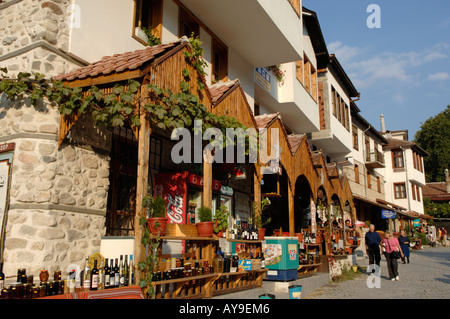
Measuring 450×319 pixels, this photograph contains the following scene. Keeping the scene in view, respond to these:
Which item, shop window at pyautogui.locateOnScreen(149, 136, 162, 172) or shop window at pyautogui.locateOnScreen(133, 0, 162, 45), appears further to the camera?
shop window at pyautogui.locateOnScreen(149, 136, 162, 172)

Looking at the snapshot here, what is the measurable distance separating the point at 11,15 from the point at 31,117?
2.35 m

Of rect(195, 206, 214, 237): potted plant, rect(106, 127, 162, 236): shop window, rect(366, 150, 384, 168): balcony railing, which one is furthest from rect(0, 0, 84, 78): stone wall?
rect(366, 150, 384, 168): balcony railing

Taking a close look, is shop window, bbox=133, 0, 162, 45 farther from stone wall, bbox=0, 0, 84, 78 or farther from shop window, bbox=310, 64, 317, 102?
shop window, bbox=310, 64, 317, 102

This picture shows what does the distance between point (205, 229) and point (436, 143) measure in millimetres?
58562

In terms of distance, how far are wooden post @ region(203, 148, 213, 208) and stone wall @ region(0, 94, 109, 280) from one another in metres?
2.02

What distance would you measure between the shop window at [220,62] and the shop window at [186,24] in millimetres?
1225

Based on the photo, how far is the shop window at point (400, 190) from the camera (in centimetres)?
4234

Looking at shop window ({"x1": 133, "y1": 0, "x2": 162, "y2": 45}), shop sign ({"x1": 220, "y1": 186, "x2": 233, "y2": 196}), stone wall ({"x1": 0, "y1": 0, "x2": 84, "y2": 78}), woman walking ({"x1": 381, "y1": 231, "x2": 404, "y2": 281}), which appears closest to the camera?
stone wall ({"x1": 0, "y1": 0, "x2": 84, "y2": 78})

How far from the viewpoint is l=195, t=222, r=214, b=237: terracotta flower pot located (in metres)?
7.46

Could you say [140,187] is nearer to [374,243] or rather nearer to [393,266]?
[393,266]

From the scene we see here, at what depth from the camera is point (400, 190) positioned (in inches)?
1681

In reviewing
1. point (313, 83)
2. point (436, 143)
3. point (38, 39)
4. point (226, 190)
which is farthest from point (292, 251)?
point (436, 143)

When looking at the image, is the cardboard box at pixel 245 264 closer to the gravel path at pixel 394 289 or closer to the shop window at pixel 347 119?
the gravel path at pixel 394 289

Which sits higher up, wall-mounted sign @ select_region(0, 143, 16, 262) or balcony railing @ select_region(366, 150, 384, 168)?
balcony railing @ select_region(366, 150, 384, 168)
